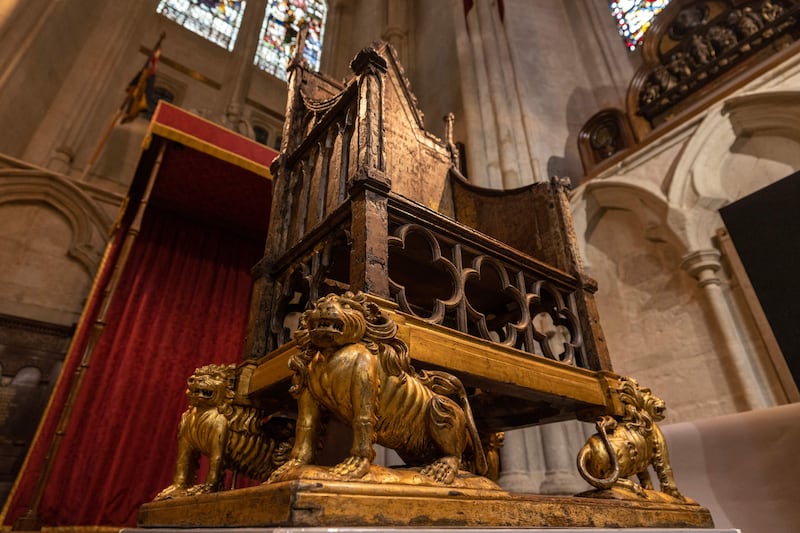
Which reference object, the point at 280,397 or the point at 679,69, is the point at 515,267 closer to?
the point at 280,397

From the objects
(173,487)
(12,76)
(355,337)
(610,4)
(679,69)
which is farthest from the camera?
(610,4)

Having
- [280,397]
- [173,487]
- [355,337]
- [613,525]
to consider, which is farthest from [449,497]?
[173,487]

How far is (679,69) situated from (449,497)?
417cm

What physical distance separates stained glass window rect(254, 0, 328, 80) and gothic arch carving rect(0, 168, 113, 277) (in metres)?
4.41

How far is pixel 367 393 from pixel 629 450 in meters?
0.96

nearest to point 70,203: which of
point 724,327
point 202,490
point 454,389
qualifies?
point 202,490

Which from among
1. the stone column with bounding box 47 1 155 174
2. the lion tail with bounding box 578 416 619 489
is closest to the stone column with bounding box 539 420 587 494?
the lion tail with bounding box 578 416 619 489

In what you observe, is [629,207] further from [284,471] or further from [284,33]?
[284,33]

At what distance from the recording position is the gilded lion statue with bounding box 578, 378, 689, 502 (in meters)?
1.32

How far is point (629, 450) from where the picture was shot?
1394 mm

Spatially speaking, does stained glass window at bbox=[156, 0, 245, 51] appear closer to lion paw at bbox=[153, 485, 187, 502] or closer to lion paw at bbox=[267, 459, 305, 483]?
lion paw at bbox=[153, 485, 187, 502]

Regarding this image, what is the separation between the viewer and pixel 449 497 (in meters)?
0.86

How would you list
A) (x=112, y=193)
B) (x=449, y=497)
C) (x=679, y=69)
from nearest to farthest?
(x=449, y=497)
(x=679, y=69)
(x=112, y=193)

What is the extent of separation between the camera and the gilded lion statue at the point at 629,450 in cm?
132
